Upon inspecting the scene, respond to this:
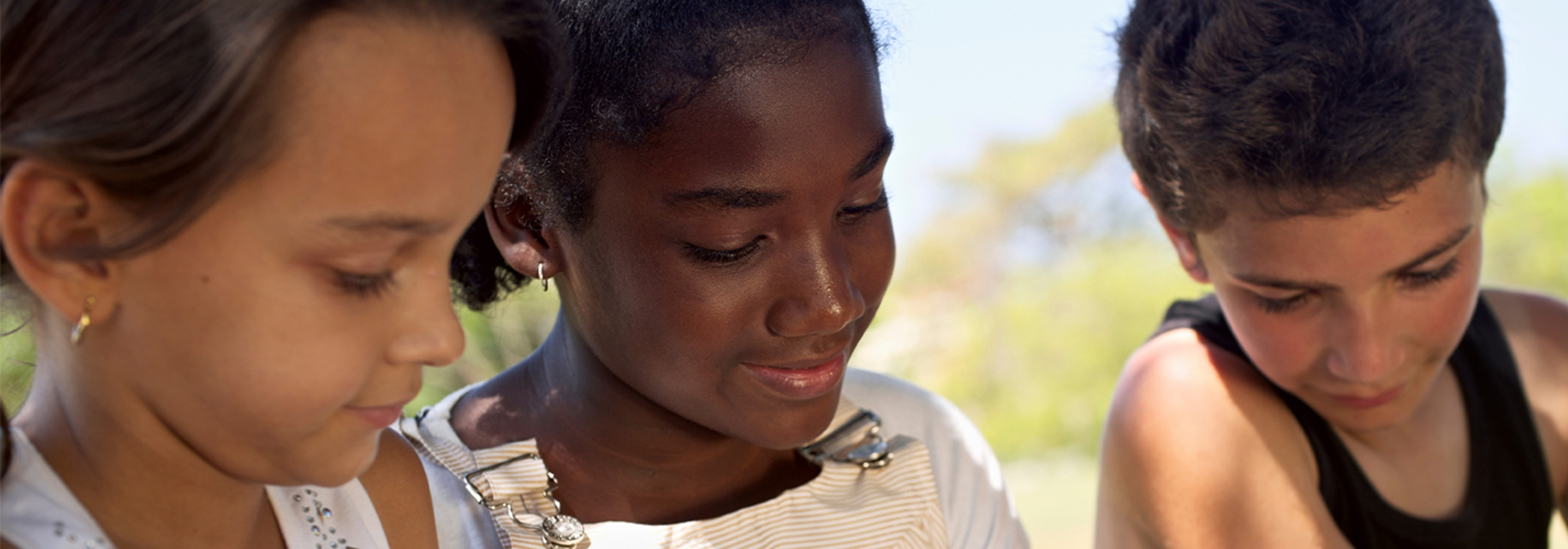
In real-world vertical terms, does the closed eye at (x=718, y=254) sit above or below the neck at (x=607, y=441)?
above

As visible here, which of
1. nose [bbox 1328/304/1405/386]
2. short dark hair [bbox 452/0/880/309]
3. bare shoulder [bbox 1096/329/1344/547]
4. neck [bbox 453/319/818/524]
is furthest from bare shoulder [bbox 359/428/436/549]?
nose [bbox 1328/304/1405/386]

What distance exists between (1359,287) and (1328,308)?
0.07 meters

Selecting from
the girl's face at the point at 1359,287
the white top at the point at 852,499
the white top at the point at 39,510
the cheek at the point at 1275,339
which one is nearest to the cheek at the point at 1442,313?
the girl's face at the point at 1359,287

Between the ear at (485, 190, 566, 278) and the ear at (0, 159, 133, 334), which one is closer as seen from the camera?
the ear at (0, 159, 133, 334)

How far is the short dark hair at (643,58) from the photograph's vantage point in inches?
58.2

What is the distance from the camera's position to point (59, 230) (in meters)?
1.01

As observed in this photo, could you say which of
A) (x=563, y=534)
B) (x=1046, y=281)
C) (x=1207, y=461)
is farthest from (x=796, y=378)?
(x=1046, y=281)

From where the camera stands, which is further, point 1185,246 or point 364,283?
point 1185,246

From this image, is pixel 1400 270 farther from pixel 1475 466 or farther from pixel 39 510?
pixel 39 510

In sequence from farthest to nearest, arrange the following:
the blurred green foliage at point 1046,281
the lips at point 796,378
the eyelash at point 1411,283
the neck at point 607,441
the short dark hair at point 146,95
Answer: the blurred green foliage at point 1046,281 → the eyelash at point 1411,283 → the neck at point 607,441 → the lips at point 796,378 → the short dark hair at point 146,95

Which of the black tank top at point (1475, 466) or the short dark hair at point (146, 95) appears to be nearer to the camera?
the short dark hair at point (146, 95)

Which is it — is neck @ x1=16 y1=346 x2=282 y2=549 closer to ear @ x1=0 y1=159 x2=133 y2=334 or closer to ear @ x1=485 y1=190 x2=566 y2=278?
ear @ x1=0 y1=159 x2=133 y2=334

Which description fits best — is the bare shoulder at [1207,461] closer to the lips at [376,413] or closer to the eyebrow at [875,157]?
the eyebrow at [875,157]

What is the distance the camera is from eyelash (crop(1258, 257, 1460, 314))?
1819 mm
